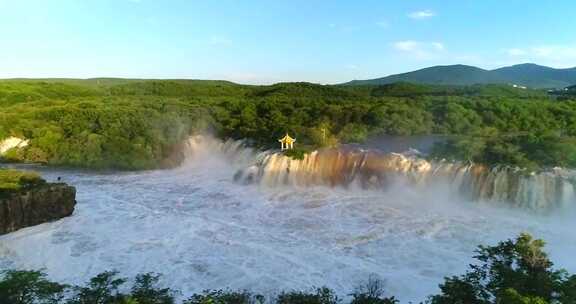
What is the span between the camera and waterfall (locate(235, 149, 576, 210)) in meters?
20.9

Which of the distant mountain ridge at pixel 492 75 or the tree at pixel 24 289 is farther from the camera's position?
the distant mountain ridge at pixel 492 75

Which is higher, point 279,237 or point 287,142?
point 287,142

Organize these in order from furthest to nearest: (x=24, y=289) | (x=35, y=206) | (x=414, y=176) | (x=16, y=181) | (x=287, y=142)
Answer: (x=287, y=142) < (x=414, y=176) < (x=16, y=181) < (x=35, y=206) < (x=24, y=289)

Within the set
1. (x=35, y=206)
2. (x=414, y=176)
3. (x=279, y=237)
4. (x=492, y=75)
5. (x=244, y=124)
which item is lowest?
(x=279, y=237)

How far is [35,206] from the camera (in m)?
20.1

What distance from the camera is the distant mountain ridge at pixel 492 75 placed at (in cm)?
10781

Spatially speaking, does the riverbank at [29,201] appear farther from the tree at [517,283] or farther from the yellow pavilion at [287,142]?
the tree at [517,283]

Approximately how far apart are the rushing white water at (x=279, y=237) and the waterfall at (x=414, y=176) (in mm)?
536

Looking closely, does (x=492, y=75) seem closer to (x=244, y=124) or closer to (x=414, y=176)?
(x=244, y=124)

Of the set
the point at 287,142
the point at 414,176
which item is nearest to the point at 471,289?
the point at 414,176

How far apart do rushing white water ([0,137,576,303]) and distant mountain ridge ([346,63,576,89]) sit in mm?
88220

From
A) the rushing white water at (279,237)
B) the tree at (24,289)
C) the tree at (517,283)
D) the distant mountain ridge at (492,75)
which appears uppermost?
the distant mountain ridge at (492,75)

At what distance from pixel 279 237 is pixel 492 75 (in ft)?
380

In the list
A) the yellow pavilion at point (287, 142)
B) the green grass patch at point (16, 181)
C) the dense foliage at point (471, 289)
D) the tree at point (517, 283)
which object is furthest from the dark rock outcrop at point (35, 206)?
the tree at point (517, 283)
